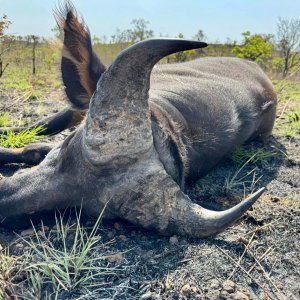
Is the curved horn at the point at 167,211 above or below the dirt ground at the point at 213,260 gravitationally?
above

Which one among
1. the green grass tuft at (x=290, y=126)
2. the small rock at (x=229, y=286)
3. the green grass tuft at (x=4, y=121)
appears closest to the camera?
the small rock at (x=229, y=286)

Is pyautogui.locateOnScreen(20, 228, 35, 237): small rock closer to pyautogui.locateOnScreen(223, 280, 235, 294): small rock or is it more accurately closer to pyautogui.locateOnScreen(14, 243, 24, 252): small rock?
pyautogui.locateOnScreen(14, 243, 24, 252): small rock

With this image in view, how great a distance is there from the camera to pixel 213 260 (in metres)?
2.58

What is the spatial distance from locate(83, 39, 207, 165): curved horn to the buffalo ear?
0.95 m

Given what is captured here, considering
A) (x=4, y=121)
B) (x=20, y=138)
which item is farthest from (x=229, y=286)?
(x=4, y=121)

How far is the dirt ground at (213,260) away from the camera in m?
2.32

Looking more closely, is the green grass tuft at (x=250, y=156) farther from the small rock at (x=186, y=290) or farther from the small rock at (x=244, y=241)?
the small rock at (x=186, y=290)

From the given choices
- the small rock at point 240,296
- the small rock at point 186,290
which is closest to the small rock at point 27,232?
the small rock at point 186,290

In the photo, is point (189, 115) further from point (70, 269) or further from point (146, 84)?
point (70, 269)

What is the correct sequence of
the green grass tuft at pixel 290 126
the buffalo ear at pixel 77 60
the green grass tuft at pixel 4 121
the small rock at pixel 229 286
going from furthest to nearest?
1. the green grass tuft at pixel 290 126
2. the green grass tuft at pixel 4 121
3. the buffalo ear at pixel 77 60
4. the small rock at pixel 229 286

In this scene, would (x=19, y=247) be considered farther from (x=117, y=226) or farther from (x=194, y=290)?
(x=194, y=290)

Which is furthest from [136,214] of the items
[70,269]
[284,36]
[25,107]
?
[284,36]

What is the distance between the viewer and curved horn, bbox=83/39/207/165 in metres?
2.27

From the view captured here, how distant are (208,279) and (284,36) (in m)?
23.4
